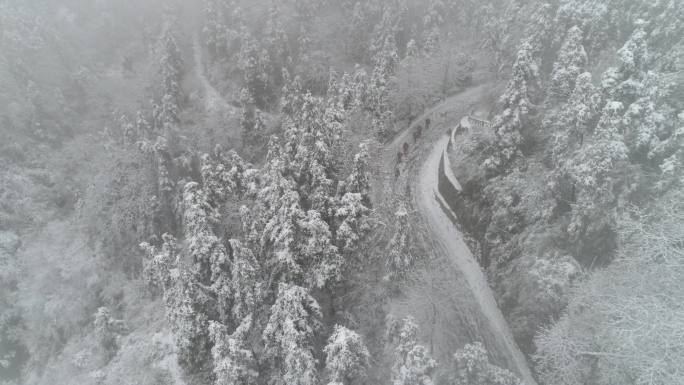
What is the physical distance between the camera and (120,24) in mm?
74438

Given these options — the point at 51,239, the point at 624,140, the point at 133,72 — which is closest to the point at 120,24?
the point at 133,72

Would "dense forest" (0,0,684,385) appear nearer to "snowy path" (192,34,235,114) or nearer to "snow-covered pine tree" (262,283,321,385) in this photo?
"snow-covered pine tree" (262,283,321,385)

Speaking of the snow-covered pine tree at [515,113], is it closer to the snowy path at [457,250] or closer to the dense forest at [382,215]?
the dense forest at [382,215]

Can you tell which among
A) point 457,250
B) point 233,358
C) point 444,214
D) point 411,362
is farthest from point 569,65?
point 233,358

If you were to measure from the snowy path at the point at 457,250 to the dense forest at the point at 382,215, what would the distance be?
0.47ft

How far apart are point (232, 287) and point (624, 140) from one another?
2197 cm

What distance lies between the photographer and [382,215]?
2791 centimetres

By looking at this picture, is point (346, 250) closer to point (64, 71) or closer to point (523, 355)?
point (523, 355)

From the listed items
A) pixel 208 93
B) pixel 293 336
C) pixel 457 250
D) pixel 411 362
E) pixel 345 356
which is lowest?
pixel 411 362

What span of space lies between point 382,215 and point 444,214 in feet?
14.5

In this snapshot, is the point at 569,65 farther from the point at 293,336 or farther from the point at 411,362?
the point at 293,336

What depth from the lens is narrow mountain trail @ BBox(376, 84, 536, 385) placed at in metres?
21.6

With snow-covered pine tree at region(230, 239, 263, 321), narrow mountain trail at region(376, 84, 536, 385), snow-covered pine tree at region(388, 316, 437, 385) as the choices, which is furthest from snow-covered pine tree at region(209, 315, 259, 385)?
narrow mountain trail at region(376, 84, 536, 385)

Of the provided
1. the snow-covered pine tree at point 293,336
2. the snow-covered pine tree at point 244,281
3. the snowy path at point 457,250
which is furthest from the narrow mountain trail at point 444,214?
the snow-covered pine tree at point 244,281
